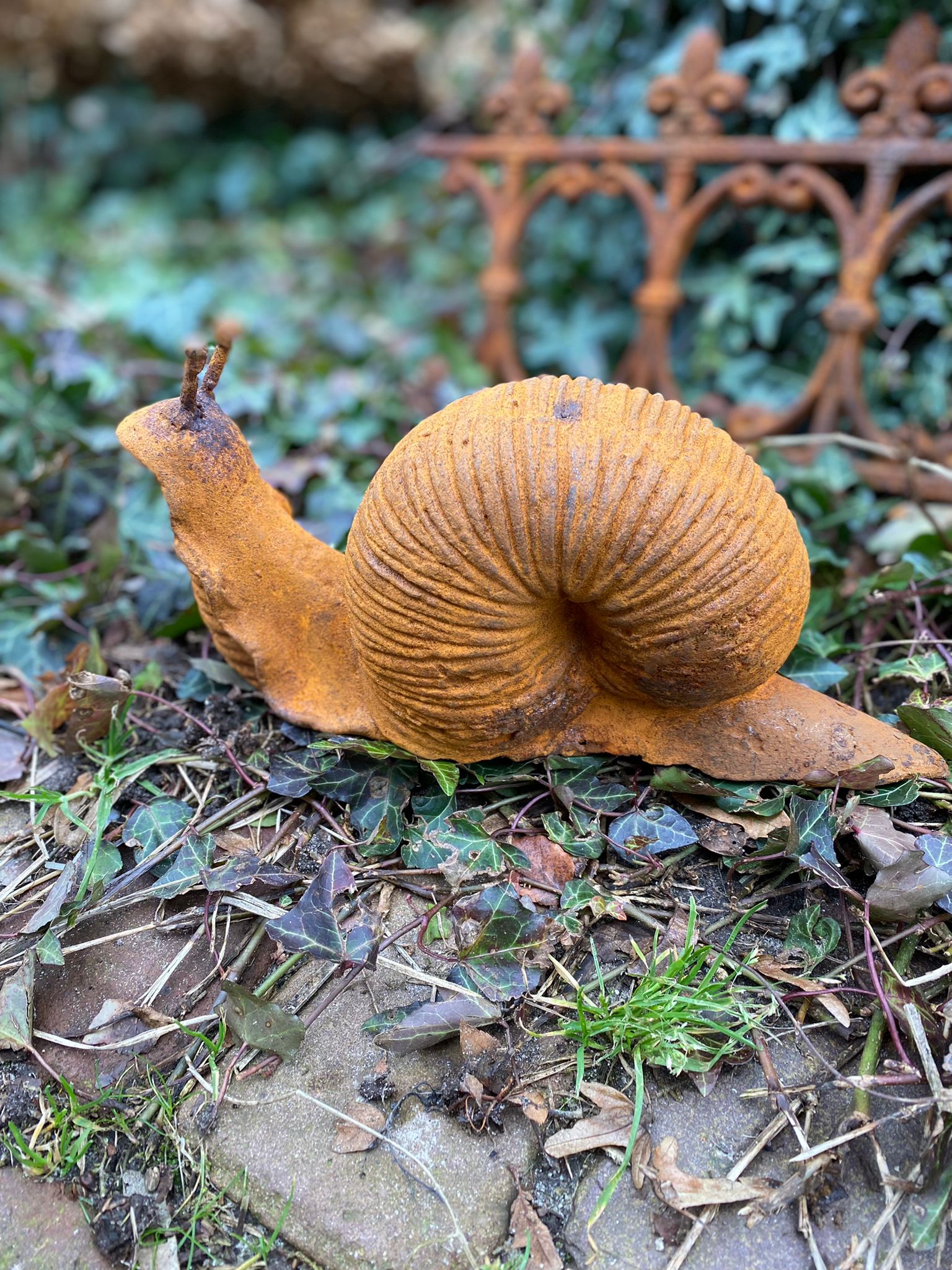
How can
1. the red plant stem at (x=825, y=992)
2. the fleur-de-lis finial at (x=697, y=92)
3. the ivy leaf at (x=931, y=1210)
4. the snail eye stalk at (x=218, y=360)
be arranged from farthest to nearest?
the fleur-de-lis finial at (x=697, y=92) → the snail eye stalk at (x=218, y=360) → the red plant stem at (x=825, y=992) → the ivy leaf at (x=931, y=1210)

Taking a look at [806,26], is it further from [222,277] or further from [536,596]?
[222,277]

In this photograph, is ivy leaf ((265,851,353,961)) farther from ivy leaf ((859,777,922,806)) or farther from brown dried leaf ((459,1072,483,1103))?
ivy leaf ((859,777,922,806))

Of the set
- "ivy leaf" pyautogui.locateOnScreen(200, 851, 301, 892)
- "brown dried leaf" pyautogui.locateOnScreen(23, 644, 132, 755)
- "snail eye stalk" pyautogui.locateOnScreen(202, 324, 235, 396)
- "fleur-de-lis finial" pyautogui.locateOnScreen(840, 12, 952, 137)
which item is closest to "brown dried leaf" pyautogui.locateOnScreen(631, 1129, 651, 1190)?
"ivy leaf" pyautogui.locateOnScreen(200, 851, 301, 892)

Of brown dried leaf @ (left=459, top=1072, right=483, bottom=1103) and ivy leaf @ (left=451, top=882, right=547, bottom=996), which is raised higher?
ivy leaf @ (left=451, top=882, right=547, bottom=996)

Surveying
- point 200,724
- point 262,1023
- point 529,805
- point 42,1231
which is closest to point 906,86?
point 529,805

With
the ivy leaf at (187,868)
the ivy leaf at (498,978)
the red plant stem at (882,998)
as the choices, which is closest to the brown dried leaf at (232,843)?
the ivy leaf at (187,868)

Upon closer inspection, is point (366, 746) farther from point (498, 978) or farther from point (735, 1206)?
point (735, 1206)

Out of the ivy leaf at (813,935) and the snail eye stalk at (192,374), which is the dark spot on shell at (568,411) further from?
the ivy leaf at (813,935)
